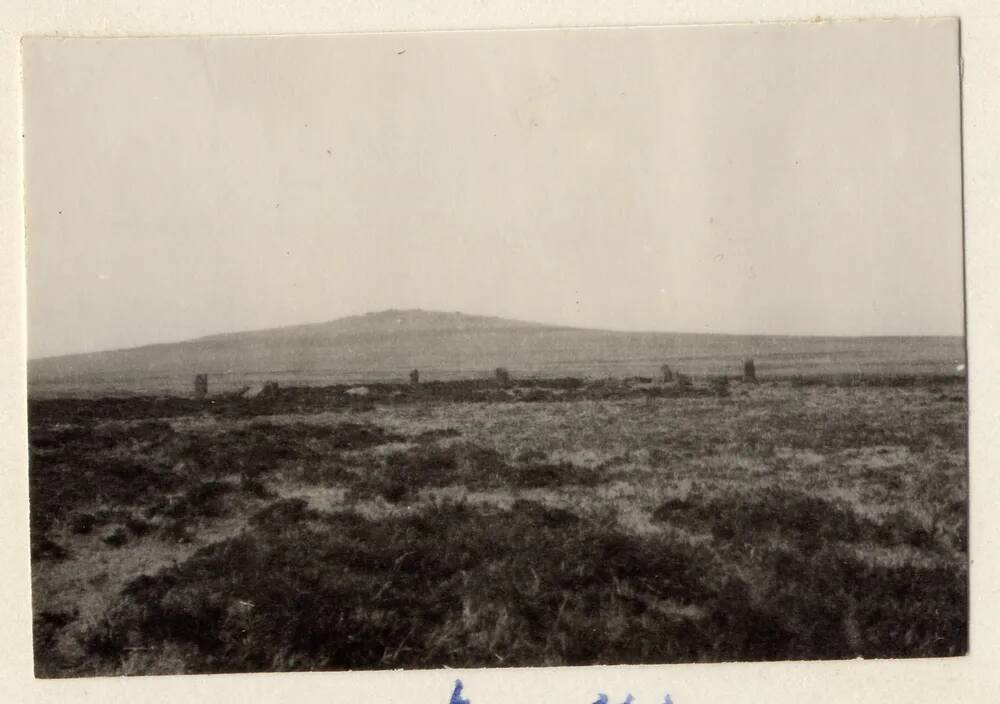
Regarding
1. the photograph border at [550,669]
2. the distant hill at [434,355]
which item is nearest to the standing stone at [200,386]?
the distant hill at [434,355]

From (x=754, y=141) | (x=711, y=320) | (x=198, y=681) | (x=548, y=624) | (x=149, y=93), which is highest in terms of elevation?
(x=149, y=93)

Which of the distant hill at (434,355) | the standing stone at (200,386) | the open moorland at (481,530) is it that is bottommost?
the open moorland at (481,530)

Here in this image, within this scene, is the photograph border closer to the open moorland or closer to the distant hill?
the open moorland

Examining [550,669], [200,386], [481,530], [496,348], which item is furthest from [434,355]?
[550,669]

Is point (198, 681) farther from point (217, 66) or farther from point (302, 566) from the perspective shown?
point (217, 66)

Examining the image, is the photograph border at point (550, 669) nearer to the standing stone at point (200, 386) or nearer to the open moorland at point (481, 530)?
the open moorland at point (481, 530)

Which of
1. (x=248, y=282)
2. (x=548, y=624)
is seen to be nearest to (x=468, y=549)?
(x=548, y=624)

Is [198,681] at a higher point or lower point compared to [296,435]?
lower
